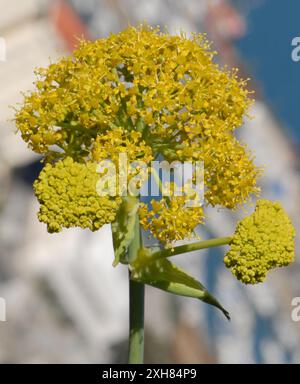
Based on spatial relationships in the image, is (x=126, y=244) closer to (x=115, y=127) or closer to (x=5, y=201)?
(x=115, y=127)

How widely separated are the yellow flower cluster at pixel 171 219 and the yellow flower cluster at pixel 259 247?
0.49 ft

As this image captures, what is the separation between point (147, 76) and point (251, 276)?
741 millimetres

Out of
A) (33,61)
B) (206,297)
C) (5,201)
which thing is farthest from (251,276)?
(33,61)

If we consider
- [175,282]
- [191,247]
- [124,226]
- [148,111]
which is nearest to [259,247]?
[191,247]

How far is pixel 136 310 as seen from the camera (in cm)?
270

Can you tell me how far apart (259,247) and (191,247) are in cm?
22

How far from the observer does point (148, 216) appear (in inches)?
104

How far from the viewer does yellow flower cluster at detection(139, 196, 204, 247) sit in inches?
103

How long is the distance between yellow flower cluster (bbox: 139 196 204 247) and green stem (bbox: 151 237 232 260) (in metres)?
0.03

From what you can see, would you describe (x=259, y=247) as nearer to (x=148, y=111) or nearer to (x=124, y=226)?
(x=124, y=226)

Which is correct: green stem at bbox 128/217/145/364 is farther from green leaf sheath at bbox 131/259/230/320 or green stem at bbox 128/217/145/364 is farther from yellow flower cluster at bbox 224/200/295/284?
yellow flower cluster at bbox 224/200/295/284

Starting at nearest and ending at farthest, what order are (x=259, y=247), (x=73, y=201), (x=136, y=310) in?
(x=73, y=201), (x=259, y=247), (x=136, y=310)

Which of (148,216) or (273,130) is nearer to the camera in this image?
(148,216)

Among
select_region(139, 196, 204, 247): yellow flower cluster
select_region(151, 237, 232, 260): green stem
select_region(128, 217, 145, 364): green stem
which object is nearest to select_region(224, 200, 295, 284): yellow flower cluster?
select_region(151, 237, 232, 260): green stem
